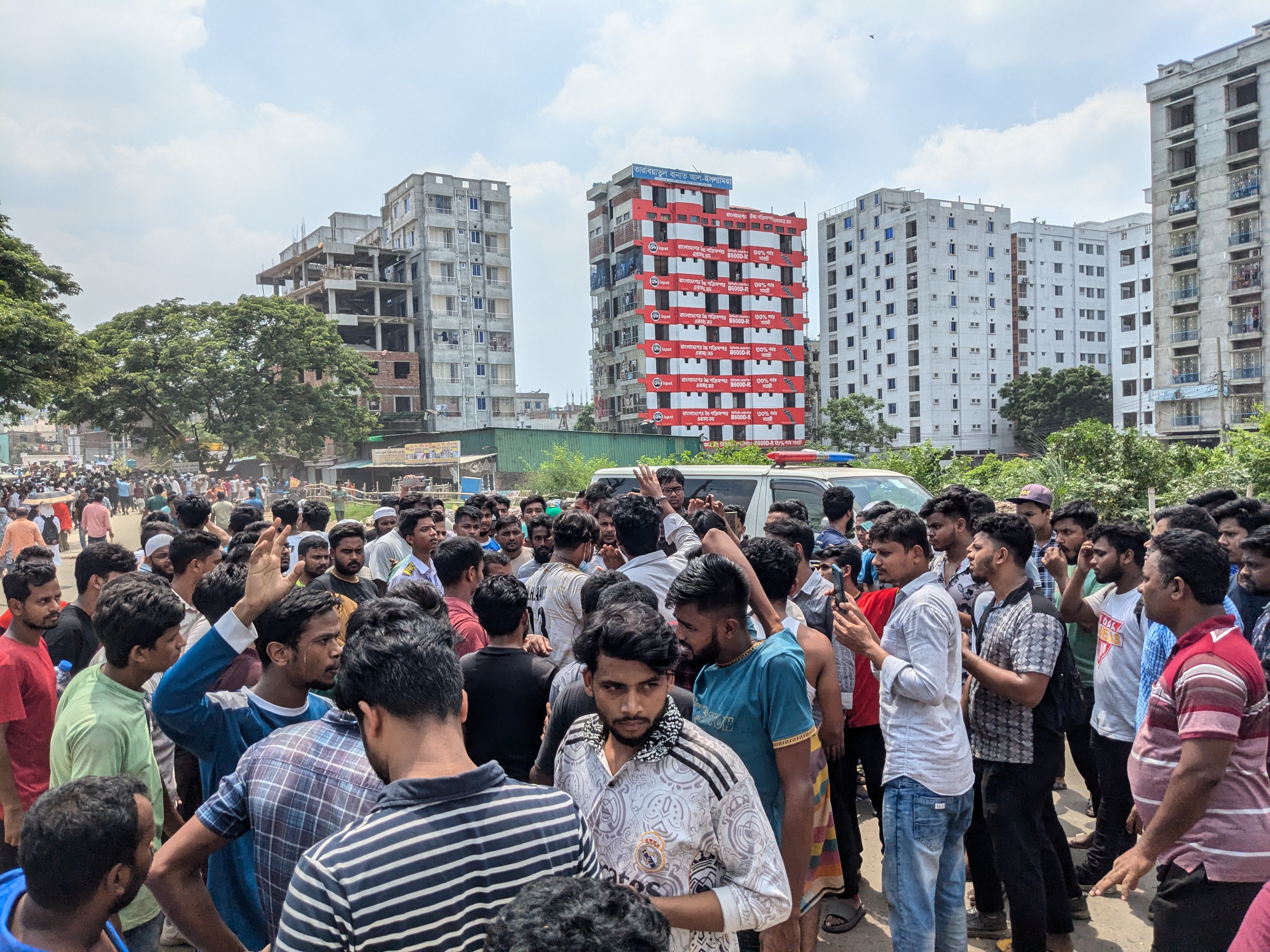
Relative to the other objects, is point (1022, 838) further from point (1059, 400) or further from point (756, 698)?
point (1059, 400)

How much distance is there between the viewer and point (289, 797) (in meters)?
2.07

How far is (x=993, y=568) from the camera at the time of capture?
3.69 m

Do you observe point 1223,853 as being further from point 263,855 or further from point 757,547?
→ point 263,855

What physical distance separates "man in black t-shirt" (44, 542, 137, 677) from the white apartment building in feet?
238

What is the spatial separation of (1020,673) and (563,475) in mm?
30581

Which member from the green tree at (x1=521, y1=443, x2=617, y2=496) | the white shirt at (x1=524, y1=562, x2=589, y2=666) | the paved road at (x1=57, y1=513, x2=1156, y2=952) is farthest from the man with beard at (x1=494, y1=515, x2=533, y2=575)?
the green tree at (x1=521, y1=443, x2=617, y2=496)

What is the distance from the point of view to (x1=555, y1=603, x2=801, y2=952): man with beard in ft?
6.64

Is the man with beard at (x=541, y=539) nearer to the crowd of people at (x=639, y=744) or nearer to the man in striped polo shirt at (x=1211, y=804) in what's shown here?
the crowd of people at (x=639, y=744)

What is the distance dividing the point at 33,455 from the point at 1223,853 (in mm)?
115232

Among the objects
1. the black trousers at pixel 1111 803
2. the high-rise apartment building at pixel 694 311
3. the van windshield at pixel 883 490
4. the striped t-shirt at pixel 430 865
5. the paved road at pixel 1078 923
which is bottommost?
the paved road at pixel 1078 923

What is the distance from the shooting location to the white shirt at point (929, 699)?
3.17 m

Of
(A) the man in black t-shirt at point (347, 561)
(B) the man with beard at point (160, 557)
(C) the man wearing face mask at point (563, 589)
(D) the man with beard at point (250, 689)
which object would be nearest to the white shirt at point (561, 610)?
(C) the man wearing face mask at point (563, 589)

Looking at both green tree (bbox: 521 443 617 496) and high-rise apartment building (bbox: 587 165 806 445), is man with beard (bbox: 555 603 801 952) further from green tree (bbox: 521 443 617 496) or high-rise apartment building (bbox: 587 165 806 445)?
high-rise apartment building (bbox: 587 165 806 445)

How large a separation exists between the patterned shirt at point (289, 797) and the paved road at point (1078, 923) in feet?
9.41
